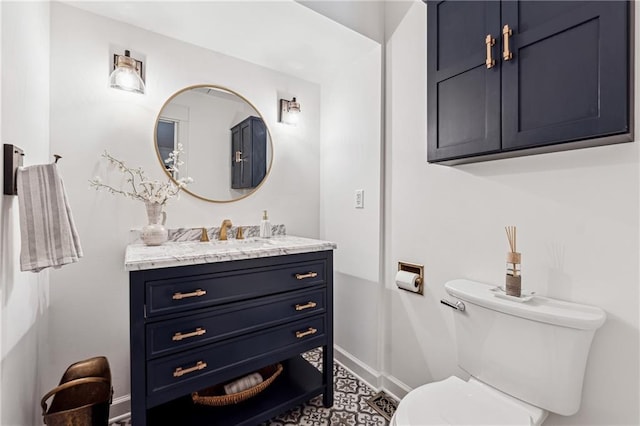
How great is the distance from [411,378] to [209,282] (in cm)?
129

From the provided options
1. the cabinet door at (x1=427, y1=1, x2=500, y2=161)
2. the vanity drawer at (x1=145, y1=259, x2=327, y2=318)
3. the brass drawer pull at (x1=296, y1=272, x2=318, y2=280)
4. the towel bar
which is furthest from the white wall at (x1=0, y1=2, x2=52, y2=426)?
the cabinet door at (x1=427, y1=1, x2=500, y2=161)

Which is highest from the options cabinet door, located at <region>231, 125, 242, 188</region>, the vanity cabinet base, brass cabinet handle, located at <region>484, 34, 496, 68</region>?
brass cabinet handle, located at <region>484, 34, 496, 68</region>

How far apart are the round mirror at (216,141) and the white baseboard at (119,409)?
117 cm

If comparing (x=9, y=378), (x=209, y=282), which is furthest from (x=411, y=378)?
(x=9, y=378)

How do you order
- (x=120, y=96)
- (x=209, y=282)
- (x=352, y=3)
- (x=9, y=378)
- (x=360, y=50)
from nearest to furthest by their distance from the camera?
(x=9, y=378)
(x=209, y=282)
(x=120, y=96)
(x=352, y=3)
(x=360, y=50)

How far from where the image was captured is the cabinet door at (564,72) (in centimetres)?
90

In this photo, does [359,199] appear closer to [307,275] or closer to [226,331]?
[307,275]

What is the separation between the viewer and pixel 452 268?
1496 millimetres

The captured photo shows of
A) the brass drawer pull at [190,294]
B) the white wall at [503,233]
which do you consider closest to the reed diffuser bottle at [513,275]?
the white wall at [503,233]

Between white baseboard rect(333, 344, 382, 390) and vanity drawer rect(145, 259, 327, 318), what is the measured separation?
2.55 ft

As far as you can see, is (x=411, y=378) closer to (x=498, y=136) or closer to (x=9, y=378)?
(x=498, y=136)

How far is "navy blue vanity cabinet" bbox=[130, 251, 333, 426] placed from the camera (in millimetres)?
1165

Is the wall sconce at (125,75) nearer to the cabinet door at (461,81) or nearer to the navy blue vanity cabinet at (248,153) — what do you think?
the navy blue vanity cabinet at (248,153)

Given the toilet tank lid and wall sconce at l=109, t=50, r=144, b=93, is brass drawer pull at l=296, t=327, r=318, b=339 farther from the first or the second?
wall sconce at l=109, t=50, r=144, b=93
